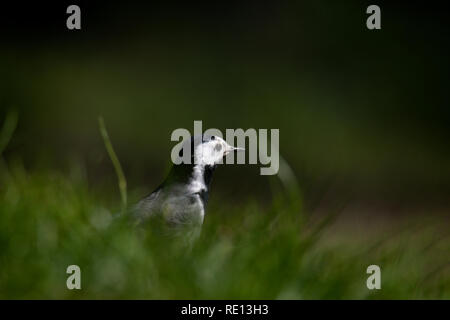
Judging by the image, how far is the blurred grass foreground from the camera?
8.82ft

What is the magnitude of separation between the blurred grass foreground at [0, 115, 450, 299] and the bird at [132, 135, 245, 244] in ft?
0.59

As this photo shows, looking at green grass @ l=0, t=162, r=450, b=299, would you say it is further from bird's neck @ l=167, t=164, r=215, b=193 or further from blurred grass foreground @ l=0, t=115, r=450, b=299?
bird's neck @ l=167, t=164, r=215, b=193

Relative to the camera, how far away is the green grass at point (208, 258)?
2689mm

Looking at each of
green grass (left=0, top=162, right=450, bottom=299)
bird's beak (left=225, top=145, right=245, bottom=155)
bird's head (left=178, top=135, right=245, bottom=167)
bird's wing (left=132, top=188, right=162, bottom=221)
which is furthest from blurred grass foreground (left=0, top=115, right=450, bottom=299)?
bird's beak (left=225, top=145, right=245, bottom=155)

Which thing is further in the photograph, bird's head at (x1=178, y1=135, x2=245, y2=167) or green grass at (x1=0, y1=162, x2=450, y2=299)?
bird's head at (x1=178, y1=135, x2=245, y2=167)

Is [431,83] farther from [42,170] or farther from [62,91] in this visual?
[42,170]

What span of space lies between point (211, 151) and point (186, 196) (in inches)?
20.2

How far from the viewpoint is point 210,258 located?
286 cm

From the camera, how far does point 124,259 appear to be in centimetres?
Answer: 276

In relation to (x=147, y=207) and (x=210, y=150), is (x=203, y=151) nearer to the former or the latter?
(x=210, y=150)

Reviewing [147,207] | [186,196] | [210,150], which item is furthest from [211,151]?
[147,207]

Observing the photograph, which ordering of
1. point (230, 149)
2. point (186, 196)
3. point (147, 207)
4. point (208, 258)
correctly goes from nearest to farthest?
point (208, 258) → point (147, 207) → point (186, 196) → point (230, 149)

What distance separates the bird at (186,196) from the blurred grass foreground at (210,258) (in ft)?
0.59

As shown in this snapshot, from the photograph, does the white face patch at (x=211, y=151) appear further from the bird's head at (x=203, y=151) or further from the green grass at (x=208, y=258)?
the green grass at (x=208, y=258)
